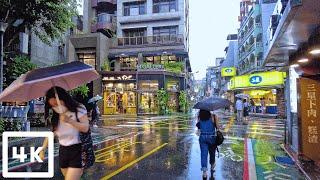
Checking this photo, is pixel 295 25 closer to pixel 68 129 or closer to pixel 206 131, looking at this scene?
pixel 206 131

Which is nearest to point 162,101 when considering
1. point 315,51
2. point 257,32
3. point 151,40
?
point 151,40

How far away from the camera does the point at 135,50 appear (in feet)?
145

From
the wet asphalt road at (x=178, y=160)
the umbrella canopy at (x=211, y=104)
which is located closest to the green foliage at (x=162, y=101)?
the wet asphalt road at (x=178, y=160)

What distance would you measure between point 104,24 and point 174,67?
1168cm

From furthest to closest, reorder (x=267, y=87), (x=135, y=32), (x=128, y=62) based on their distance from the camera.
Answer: (x=135, y=32) → (x=128, y=62) → (x=267, y=87)

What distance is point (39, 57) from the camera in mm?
30125

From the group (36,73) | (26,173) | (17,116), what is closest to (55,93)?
(36,73)

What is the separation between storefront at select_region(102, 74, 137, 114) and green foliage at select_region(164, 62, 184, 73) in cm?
426

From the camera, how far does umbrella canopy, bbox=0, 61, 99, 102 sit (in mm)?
4359

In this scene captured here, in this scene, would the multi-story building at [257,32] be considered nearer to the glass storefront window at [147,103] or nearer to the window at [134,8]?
the glass storefront window at [147,103]

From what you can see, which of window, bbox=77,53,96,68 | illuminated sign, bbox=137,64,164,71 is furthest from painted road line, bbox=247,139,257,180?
window, bbox=77,53,96,68

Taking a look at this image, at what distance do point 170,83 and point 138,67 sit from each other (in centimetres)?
422

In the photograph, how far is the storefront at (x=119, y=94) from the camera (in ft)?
135

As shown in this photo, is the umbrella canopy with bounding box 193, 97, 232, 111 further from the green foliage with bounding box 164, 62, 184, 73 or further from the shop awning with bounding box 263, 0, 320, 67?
the green foliage with bounding box 164, 62, 184, 73
